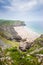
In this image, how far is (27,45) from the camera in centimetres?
5462

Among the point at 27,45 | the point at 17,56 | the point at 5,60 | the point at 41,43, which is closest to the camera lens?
the point at 5,60

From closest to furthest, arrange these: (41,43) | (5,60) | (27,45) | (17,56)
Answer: (5,60), (17,56), (41,43), (27,45)

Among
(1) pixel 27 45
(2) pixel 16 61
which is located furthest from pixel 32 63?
(1) pixel 27 45

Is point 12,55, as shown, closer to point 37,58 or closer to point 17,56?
point 17,56

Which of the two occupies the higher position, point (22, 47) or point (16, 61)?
point (16, 61)

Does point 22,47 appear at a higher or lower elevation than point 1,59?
lower

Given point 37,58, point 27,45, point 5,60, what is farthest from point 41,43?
point 5,60

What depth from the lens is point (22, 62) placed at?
25.4 metres

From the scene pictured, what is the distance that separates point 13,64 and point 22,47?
27.8m

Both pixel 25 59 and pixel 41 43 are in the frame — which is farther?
pixel 41 43

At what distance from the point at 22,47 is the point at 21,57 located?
2625cm

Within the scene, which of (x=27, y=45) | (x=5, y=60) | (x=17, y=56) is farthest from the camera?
(x=27, y=45)

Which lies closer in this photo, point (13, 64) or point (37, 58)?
point (13, 64)

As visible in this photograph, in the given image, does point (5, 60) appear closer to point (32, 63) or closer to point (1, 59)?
point (1, 59)
